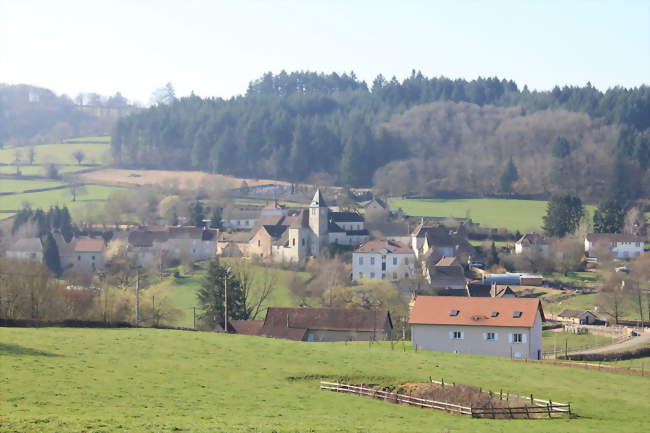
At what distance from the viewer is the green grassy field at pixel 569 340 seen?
53.8 m

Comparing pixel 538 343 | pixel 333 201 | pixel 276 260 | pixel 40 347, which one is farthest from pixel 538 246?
pixel 40 347

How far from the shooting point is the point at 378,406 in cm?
2784

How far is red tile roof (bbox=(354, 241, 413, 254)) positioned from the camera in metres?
85.7

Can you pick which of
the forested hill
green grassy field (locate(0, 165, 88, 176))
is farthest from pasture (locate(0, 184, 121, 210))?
the forested hill

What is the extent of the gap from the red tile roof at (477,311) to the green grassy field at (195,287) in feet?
65.2

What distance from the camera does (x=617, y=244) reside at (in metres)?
93.6

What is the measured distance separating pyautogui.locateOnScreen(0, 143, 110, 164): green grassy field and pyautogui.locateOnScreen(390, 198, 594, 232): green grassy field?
48.6 m

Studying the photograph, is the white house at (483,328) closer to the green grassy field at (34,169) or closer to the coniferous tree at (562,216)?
the coniferous tree at (562,216)

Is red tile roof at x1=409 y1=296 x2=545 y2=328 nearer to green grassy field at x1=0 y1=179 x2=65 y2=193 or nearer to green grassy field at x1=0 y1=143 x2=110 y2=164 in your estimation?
green grassy field at x1=0 y1=179 x2=65 y2=193

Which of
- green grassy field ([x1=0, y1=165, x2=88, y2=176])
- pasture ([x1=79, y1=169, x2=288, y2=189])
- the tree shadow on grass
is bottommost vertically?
the tree shadow on grass

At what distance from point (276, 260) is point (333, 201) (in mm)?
31649

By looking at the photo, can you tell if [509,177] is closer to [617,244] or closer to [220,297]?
[617,244]

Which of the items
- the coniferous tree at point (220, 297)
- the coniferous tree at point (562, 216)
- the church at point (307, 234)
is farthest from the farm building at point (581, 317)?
the coniferous tree at point (562, 216)

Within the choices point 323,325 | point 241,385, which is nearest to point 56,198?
point 323,325
